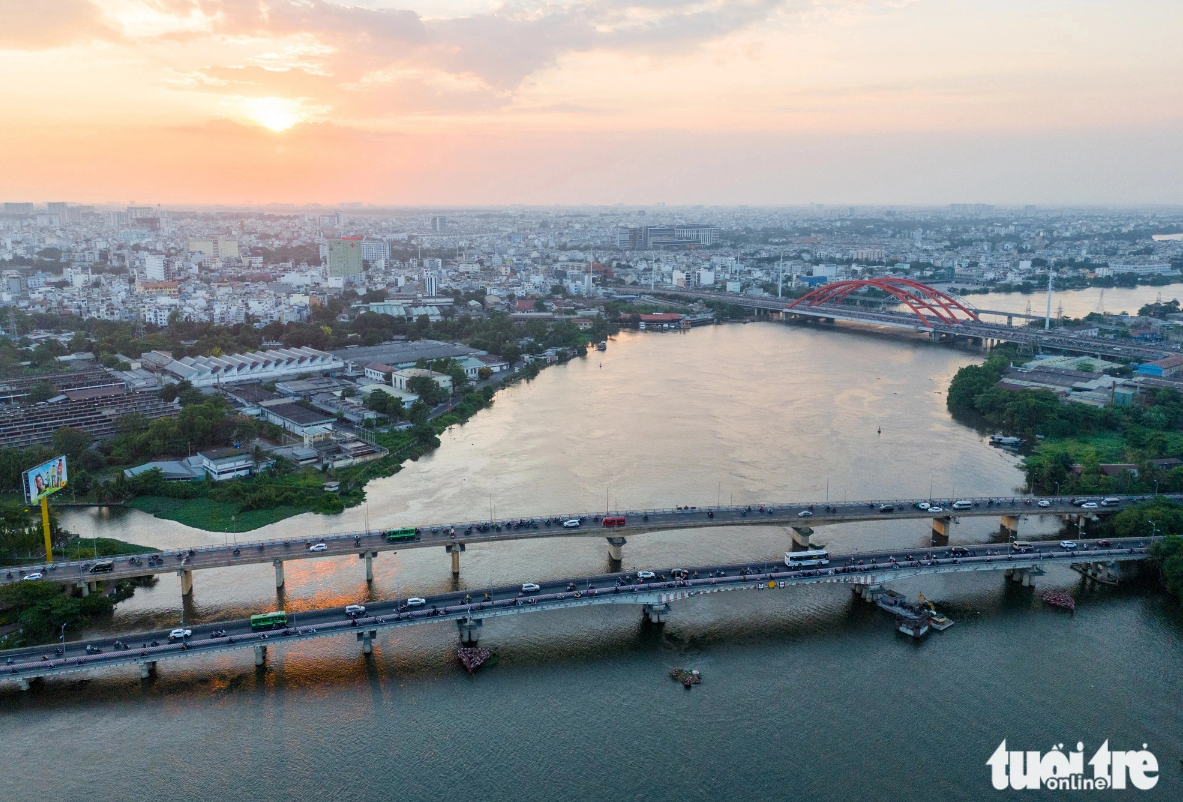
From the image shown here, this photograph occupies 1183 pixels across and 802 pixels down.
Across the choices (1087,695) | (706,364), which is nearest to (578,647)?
(1087,695)

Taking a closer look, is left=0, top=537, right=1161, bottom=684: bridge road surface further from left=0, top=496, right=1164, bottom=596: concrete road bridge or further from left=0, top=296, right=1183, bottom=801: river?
left=0, top=496, right=1164, bottom=596: concrete road bridge

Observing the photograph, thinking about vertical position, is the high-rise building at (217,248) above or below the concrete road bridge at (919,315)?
above

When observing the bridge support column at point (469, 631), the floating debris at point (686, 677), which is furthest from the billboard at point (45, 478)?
the floating debris at point (686, 677)

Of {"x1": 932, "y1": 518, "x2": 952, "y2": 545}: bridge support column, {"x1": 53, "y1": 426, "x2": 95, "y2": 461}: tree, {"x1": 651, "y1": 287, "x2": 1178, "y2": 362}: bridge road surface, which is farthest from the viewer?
{"x1": 651, "y1": 287, "x2": 1178, "y2": 362}: bridge road surface

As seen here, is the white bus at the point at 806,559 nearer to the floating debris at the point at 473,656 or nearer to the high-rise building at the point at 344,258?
the floating debris at the point at 473,656

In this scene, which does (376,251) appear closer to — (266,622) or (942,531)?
(942,531)

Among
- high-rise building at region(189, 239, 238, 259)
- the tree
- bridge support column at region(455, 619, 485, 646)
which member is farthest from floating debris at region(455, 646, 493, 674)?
high-rise building at region(189, 239, 238, 259)

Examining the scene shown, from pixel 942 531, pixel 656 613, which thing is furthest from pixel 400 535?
pixel 942 531
